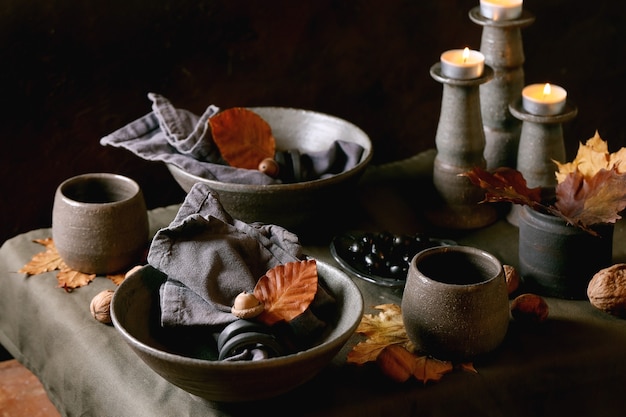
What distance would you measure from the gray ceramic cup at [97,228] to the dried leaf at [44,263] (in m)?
0.03

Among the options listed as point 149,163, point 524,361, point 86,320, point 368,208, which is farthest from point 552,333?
point 149,163

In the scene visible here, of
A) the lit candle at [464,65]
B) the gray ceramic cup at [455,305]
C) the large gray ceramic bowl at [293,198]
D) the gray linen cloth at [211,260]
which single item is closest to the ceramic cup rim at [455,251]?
the gray ceramic cup at [455,305]

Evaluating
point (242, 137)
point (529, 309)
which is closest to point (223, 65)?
point (242, 137)

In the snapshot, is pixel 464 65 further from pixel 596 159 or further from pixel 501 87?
pixel 596 159

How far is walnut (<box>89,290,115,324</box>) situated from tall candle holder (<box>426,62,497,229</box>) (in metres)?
0.53

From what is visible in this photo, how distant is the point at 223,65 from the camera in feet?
5.58

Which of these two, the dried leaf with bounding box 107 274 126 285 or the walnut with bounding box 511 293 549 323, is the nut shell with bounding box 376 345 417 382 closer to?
the walnut with bounding box 511 293 549 323

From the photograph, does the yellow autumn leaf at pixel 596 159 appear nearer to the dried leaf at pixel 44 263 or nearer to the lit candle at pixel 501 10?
the lit candle at pixel 501 10

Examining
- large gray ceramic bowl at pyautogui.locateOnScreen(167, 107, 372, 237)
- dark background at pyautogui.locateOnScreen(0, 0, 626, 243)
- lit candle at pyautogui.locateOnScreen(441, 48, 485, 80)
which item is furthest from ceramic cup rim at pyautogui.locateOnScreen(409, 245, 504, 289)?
dark background at pyautogui.locateOnScreen(0, 0, 626, 243)

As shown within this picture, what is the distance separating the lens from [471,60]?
1345 millimetres

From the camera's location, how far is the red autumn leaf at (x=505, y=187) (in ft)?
3.73

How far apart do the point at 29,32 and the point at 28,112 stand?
5.5 inches

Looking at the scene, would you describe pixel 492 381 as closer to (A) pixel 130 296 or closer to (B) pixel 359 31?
(A) pixel 130 296

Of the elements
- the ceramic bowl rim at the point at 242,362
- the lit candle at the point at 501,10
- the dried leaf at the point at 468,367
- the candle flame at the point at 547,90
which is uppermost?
the lit candle at the point at 501,10
